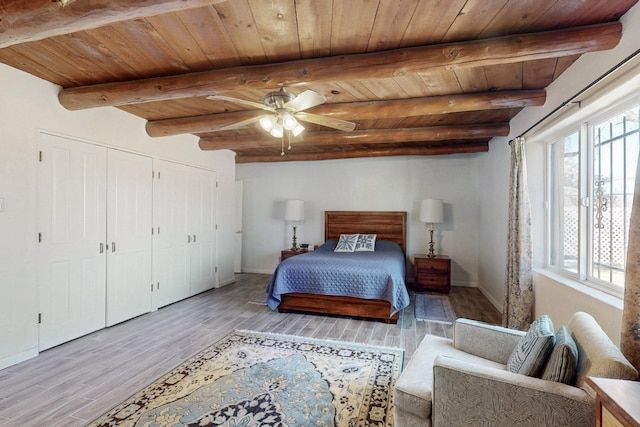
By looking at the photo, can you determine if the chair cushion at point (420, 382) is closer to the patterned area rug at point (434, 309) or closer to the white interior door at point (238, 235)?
the patterned area rug at point (434, 309)

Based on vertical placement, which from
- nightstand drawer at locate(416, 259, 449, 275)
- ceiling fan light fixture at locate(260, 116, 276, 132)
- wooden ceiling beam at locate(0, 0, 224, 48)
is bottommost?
nightstand drawer at locate(416, 259, 449, 275)

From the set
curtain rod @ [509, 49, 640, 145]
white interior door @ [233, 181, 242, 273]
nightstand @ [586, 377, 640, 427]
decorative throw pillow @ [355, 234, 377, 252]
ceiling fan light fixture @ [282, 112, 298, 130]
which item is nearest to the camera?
nightstand @ [586, 377, 640, 427]

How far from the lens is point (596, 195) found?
2346 mm

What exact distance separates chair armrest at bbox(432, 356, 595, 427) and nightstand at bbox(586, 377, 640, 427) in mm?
205

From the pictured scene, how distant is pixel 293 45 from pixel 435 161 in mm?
4074

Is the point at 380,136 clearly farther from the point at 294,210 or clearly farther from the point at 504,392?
the point at 504,392

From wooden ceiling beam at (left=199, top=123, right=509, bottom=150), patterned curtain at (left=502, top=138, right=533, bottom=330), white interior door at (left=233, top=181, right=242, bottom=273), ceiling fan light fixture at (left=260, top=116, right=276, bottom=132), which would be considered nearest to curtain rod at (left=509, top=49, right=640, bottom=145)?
patterned curtain at (left=502, top=138, right=533, bottom=330)

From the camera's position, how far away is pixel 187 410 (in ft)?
6.47

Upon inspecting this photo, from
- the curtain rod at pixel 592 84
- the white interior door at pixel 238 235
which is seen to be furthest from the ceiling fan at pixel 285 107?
the white interior door at pixel 238 235

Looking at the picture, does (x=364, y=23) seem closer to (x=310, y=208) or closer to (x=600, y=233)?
(x=600, y=233)

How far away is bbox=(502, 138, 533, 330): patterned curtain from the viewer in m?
3.04

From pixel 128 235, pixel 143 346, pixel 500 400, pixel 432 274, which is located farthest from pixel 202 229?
pixel 500 400

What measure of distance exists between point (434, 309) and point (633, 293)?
2.79 meters

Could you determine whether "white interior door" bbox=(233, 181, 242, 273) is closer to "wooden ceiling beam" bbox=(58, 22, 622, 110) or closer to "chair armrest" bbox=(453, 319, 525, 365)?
"wooden ceiling beam" bbox=(58, 22, 622, 110)
